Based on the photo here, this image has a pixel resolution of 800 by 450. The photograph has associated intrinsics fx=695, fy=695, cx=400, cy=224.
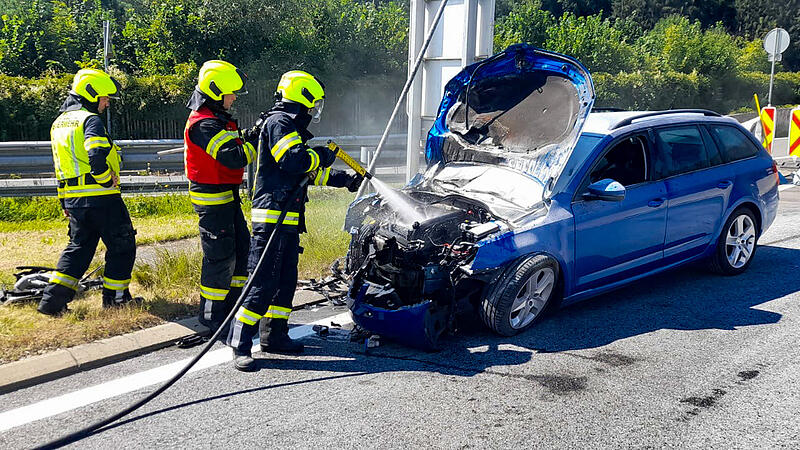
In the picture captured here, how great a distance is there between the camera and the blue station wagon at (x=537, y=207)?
488cm

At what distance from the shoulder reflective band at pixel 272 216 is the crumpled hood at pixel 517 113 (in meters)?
1.90

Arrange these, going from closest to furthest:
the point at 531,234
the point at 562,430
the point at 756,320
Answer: the point at 562,430 → the point at 531,234 → the point at 756,320

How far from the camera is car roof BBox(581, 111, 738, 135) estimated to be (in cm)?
564

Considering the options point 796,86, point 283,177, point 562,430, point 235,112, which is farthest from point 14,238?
point 796,86

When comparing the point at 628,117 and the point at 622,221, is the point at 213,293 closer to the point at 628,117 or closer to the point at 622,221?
the point at 622,221

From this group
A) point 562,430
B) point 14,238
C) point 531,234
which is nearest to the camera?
point 562,430

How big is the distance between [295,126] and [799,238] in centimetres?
650

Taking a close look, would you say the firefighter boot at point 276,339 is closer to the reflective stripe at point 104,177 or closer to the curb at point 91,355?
the curb at point 91,355

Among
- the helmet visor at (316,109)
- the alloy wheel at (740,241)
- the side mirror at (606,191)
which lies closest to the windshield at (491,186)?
the side mirror at (606,191)

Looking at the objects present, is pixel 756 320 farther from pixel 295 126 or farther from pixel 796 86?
pixel 796 86

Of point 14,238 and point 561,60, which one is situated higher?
point 561,60

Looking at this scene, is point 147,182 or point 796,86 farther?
point 796,86

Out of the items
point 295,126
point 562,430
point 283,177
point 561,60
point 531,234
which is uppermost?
point 561,60

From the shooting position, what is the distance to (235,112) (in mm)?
17469
